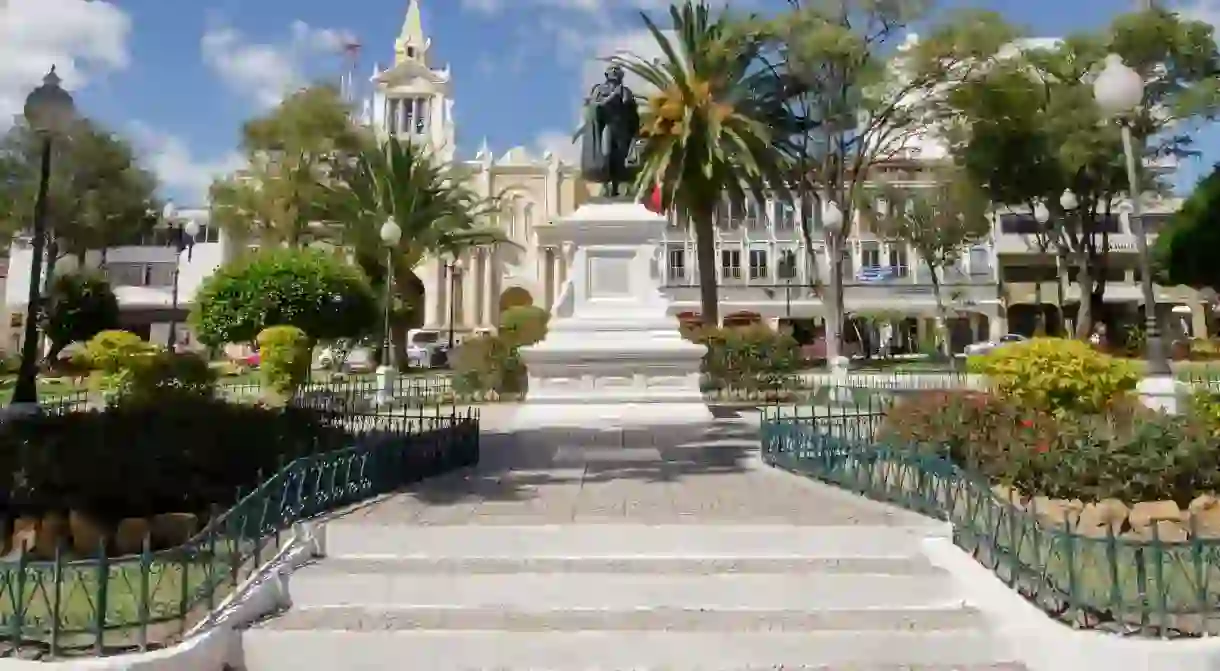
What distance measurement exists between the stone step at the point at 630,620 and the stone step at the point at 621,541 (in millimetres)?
735

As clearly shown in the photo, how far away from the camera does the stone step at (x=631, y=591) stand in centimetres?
606

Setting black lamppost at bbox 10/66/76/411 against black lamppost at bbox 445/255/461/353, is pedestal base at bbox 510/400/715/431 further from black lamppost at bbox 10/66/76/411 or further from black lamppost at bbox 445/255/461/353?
black lamppost at bbox 445/255/461/353

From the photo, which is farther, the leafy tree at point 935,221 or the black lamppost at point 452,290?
the black lamppost at point 452,290

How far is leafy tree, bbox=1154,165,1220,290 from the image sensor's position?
33688mm

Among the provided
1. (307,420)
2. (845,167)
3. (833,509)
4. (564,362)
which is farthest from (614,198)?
(845,167)

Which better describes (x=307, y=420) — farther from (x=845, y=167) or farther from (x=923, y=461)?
(x=845, y=167)

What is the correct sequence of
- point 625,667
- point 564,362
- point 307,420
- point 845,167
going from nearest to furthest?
1. point 625,667
2. point 307,420
3. point 564,362
4. point 845,167

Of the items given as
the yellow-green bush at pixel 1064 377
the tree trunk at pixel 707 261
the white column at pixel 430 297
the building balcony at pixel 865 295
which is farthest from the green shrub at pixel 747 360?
the white column at pixel 430 297

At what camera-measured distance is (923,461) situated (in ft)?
23.9

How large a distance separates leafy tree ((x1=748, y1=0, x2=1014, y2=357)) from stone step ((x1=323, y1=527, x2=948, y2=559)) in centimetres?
2550

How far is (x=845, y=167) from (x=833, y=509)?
31.2 meters

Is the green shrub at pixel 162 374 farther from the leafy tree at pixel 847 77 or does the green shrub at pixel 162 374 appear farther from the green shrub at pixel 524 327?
the leafy tree at pixel 847 77

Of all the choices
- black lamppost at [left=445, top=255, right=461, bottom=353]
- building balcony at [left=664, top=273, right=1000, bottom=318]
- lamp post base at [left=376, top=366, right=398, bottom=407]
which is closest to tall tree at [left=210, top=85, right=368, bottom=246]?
black lamppost at [left=445, top=255, right=461, bottom=353]

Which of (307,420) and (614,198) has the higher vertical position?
(614,198)
